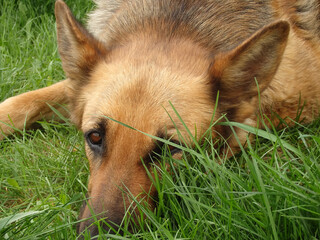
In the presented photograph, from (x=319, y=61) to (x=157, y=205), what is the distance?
2033 mm

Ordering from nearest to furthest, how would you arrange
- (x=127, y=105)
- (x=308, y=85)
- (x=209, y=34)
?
(x=127, y=105) → (x=209, y=34) → (x=308, y=85)

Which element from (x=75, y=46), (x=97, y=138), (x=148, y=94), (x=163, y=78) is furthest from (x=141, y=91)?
(x=75, y=46)

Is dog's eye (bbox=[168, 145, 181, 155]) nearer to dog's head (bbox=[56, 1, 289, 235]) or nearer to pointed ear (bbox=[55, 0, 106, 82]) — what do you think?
dog's head (bbox=[56, 1, 289, 235])

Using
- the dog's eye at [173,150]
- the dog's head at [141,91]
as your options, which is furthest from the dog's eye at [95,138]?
the dog's eye at [173,150]

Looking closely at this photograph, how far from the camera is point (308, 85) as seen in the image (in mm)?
3391

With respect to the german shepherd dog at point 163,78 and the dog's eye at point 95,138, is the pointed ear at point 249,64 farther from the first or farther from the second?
the dog's eye at point 95,138

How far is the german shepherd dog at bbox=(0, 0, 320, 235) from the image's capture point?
2328mm

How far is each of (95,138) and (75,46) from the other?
2.16ft

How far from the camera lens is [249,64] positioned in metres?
2.59

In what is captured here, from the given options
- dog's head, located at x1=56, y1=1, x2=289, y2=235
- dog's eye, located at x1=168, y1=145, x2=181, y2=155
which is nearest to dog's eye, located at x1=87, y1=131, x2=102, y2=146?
dog's head, located at x1=56, y1=1, x2=289, y2=235

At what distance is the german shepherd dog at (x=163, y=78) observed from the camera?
7.64ft

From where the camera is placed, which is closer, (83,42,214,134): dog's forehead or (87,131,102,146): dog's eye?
(83,42,214,134): dog's forehead

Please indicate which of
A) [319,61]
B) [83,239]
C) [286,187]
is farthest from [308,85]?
[83,239]

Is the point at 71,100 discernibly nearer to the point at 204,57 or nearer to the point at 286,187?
the point at 204,57
